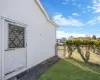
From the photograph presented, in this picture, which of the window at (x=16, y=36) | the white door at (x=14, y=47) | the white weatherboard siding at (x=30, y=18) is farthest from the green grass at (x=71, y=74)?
the window at (x=16, y=36)

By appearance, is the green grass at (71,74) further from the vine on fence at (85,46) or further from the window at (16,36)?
the vine on fence at (85,46)

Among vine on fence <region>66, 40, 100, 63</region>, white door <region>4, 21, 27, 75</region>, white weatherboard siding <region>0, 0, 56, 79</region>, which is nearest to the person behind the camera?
white door <region>4, 21, 27, 75</region>

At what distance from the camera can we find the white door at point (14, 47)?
21.1ft

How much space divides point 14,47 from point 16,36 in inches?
23.9

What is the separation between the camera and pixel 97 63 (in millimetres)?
11039

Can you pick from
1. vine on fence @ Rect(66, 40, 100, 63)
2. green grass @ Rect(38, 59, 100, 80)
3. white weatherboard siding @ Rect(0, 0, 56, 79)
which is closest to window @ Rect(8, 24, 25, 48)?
white weatherboard siding @ Rect(0, 0, 56, 79)

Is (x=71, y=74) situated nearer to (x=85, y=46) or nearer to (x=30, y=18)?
(x=30, y=18)

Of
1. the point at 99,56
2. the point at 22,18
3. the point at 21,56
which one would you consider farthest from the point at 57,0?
the point at 21,56

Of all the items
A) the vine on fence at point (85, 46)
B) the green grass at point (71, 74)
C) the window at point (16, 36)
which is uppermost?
the window at point (16, 36)

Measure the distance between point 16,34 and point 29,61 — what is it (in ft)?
7.18

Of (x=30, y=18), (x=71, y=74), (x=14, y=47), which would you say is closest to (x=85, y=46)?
(x=71, y=74)

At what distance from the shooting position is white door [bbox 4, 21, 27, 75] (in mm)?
6445

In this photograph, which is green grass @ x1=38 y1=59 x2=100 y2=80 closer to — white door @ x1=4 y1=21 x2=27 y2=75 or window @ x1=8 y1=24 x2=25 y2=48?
white door @ x1=4 y1=21 x2=27 y2=75

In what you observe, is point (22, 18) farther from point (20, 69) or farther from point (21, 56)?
point (20, 69)
